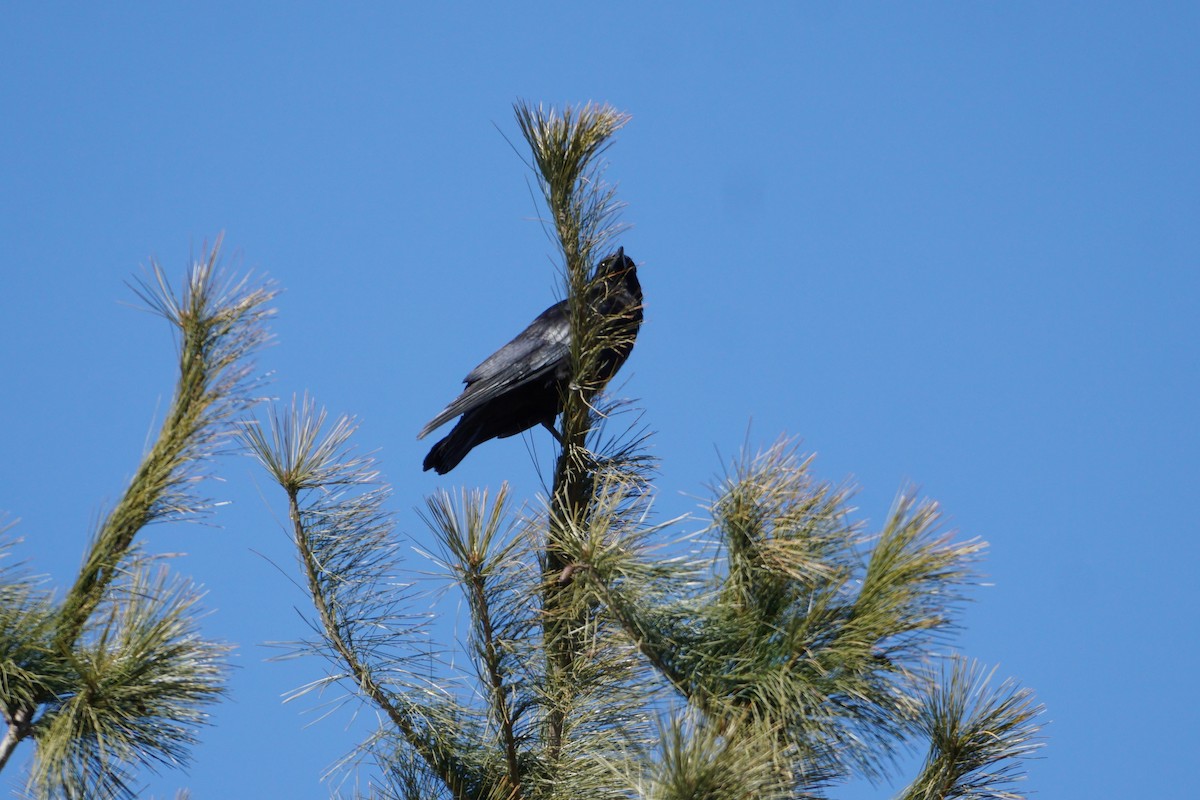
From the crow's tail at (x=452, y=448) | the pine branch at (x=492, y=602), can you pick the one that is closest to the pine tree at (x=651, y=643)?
the pine branch at (x=492, y=602)

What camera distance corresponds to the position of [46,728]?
2.08 metres

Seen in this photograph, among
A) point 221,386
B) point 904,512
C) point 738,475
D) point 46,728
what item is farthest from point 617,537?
point 46,728

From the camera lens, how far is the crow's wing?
4129 millimetres

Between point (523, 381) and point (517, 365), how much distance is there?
0.07 meters

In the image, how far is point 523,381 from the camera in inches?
165

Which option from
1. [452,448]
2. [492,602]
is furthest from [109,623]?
[452,448]

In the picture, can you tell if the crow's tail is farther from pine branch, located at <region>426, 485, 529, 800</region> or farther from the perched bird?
pine branch, located at <region>426, 485, 529, 800</region>

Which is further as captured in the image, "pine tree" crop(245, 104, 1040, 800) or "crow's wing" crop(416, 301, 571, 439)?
"crow's wing" crop(416, 301, 571, 439)

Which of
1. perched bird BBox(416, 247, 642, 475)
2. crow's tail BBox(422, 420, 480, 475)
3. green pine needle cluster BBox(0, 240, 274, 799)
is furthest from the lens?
crow's tail BBox(422, 420, 480, 475)

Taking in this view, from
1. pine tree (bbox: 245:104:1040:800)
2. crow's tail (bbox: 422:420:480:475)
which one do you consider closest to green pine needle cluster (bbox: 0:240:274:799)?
pine tree (bbox: 245:104:1040:800)

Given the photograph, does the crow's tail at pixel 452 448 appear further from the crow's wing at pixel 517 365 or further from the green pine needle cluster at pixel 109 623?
the green pine needle cluster at pixel 109 623

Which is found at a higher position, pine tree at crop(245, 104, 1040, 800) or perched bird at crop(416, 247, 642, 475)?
perched bird at crop(416, 247, 642, 475)

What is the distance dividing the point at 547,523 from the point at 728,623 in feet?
2.00

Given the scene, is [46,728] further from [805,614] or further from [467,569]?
[805,614]
